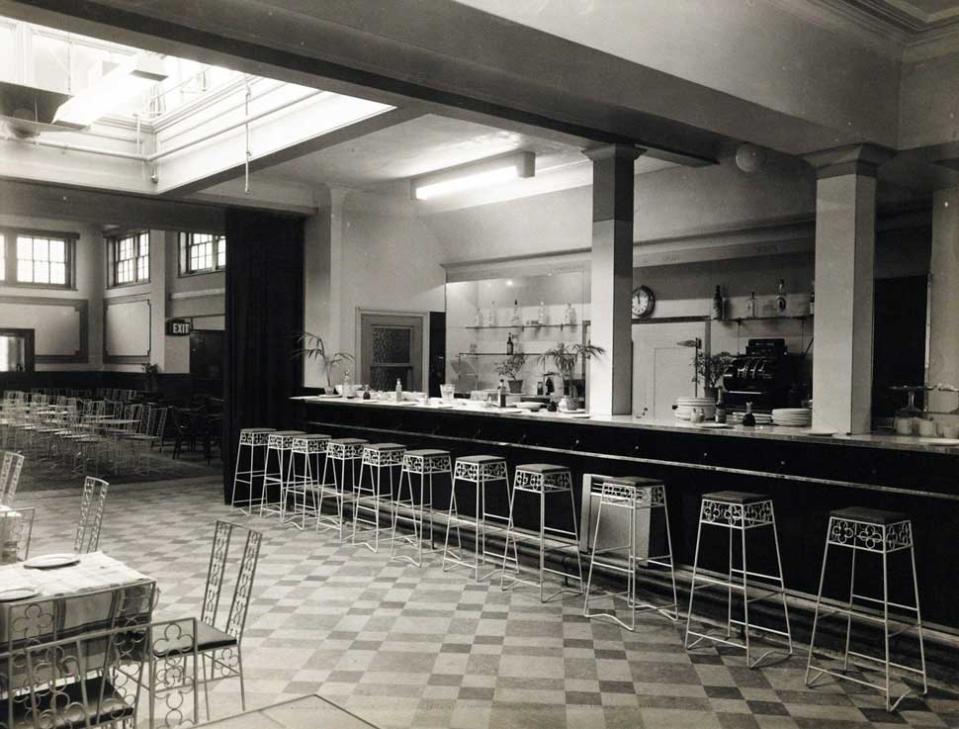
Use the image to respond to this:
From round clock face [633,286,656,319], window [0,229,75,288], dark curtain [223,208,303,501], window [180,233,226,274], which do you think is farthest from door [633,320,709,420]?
window [0,229,75,288]

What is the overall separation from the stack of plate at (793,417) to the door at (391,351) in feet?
18.7

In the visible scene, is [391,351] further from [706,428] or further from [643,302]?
[706,428]

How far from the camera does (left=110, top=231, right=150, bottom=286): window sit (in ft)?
62.8

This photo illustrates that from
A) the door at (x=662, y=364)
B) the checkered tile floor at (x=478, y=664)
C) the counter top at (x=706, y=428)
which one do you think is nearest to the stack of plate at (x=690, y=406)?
the counter top at (x=706, y=428)

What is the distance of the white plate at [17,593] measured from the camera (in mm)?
3066

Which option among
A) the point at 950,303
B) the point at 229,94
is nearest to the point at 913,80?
the point at 950,303

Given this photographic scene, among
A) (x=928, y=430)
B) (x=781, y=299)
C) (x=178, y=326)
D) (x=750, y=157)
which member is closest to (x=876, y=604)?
(x=928, y=430)

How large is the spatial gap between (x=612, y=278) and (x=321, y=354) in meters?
4.42

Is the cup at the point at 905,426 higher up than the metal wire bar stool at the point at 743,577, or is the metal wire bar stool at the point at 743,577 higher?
the cup at the point at 905,426

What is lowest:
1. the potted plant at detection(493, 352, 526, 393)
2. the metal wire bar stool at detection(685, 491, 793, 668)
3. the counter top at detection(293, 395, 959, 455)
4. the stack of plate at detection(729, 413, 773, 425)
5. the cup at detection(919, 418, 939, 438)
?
the metal wire bar stool at detection(685, 491, 793, 668)

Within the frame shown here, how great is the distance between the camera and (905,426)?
5578mm

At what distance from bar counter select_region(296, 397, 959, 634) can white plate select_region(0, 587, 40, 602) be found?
13.2 feet

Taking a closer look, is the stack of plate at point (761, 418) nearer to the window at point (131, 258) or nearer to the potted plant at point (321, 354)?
the potted plant at point (321, 354)

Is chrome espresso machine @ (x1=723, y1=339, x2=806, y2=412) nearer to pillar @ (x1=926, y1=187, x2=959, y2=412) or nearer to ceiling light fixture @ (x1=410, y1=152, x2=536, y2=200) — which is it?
pillar @ (x1=926, y1=187, x2=959, y2=412)
